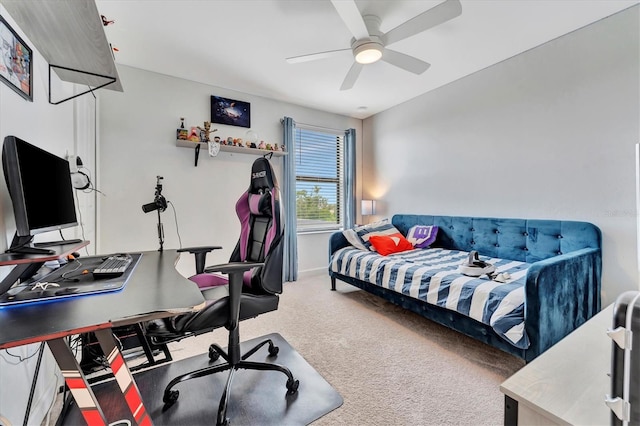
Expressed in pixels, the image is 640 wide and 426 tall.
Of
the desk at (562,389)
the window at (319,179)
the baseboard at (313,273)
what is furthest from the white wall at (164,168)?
the desk at (562,389)

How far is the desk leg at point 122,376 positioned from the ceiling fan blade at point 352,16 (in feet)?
6.37

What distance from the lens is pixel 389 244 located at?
3.00 meters

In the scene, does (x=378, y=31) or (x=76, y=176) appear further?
(x=378, y=31)

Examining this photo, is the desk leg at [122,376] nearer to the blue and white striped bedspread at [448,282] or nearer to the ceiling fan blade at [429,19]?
the blue and white striped bedspread at [448,282]

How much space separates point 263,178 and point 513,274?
2030 mm

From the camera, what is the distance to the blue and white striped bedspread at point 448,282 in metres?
1.63

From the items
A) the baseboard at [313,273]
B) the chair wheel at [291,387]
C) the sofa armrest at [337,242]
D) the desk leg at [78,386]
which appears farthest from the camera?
the baseboard at [313,273]

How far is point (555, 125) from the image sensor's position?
2408mm

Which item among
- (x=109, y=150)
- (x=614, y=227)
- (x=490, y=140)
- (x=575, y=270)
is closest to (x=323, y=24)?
(x=490, y=140)

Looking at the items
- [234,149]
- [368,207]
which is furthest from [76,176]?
[368,207]

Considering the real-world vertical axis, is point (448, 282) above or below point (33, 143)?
below

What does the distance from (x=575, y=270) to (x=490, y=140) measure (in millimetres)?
1590

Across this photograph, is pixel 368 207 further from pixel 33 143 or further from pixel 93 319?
pixel 93 319

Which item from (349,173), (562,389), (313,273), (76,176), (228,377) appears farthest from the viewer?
(349,173)
